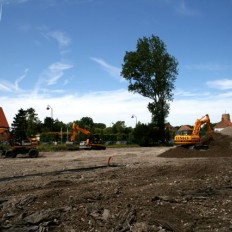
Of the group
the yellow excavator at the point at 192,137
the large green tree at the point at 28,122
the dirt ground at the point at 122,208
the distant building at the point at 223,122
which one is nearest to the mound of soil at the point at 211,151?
the yellow excavator at the point at 192,137

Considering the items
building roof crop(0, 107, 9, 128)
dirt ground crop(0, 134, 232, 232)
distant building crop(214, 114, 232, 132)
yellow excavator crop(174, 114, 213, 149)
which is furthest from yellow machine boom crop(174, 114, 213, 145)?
distant building crop(214, 114, 232, 132)

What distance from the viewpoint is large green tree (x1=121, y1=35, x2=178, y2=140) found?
58250mm

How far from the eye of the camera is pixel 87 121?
443 ft

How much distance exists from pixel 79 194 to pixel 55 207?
1.49 metres

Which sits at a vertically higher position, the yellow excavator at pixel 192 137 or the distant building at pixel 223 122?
the distant building at pixel 223 122

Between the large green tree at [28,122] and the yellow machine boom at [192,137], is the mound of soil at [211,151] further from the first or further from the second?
the large green tree at [28,122]

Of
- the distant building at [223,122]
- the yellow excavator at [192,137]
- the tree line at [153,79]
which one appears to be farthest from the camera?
the distant building at [223,122]

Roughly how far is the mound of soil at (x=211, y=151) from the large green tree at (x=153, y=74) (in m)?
23.5

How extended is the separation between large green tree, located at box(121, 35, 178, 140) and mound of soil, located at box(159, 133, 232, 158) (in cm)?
2347

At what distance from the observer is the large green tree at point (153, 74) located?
191ft

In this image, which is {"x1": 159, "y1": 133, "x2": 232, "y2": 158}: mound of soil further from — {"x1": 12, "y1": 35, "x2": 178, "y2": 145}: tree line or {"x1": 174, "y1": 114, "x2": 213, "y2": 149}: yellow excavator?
{"x1": 12, "y1": 35, "x2": 178, "y2": 145}: tree line

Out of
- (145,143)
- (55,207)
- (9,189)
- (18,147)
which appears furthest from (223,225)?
(145,143)

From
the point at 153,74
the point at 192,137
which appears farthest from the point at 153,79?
the point at 192,137

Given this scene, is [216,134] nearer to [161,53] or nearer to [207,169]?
[207,169]
